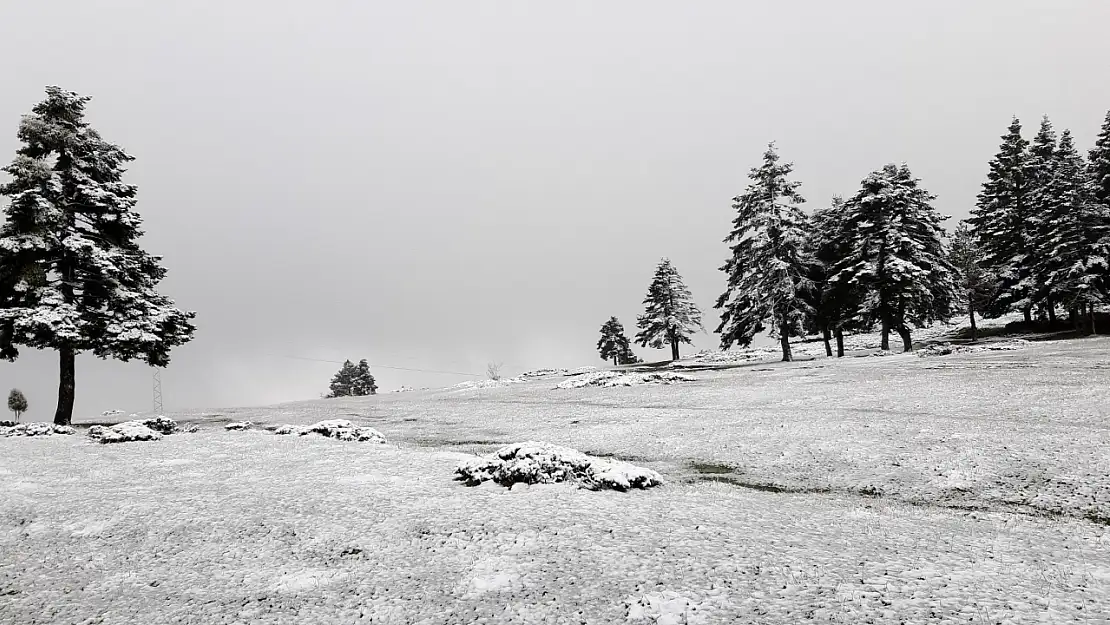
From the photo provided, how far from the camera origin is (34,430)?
58.0ft

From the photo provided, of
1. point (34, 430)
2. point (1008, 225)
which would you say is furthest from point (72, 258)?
point (1008, 225)

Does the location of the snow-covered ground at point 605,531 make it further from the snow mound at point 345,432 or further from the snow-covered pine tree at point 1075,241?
the snow-covered pine tree at point 1075,241

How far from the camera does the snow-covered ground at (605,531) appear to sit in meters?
5.01

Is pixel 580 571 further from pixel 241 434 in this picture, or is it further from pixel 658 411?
pixel 241 434

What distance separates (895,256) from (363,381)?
66.6 m

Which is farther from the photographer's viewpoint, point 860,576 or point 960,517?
point 960,517

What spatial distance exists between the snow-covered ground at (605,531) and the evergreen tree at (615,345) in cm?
6611

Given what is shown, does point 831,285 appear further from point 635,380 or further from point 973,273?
point 973,273

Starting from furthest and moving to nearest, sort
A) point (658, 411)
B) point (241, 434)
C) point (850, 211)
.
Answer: point (850, 211), point (658, 411), point (241, 434)

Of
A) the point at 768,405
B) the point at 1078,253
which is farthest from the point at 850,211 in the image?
the point at 768,405

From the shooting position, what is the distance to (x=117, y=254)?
21906 millimetres

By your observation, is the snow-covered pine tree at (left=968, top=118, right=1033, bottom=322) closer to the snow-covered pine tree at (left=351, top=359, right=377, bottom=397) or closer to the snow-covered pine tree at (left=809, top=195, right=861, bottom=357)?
the snow-covered pine tree at (left=809, top=195, right=861, bottom=357)

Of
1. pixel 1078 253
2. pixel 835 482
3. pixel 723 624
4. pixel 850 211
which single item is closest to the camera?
pixel 723 624

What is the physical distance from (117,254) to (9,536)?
1889cm
